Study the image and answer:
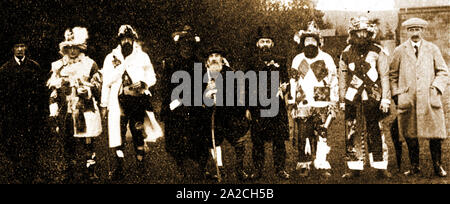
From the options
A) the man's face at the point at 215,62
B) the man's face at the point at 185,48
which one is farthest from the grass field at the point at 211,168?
the man's face at the point at 185,48

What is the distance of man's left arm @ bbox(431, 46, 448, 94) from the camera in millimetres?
7090

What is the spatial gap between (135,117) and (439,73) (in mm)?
4083

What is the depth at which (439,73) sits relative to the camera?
7133mm

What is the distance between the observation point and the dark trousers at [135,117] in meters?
7.05

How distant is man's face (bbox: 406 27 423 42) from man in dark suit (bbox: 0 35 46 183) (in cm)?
503

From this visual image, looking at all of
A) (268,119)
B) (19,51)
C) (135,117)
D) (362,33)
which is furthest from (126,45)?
(362,33)

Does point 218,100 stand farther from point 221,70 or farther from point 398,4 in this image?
point 398,4

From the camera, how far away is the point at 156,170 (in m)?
7.63

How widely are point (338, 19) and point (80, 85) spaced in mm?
4380

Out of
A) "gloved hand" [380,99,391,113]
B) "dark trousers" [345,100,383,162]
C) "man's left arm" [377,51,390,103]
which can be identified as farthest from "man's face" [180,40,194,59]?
"gloved hand" [380,99,391,113]

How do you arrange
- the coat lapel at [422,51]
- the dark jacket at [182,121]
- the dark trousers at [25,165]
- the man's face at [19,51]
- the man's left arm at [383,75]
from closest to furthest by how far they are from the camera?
the dark jacket at [182,121] < the man's left arm at [383,75] < the coat lapel at [422,51] < the man's face at [19,51] < the dark trousers at [25,165]

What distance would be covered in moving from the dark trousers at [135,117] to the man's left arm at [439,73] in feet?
12.8

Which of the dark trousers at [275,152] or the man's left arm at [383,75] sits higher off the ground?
the man's left arm at [383,75]

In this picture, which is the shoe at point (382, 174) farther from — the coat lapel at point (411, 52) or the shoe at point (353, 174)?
the coat lapel at point (411, 52)
